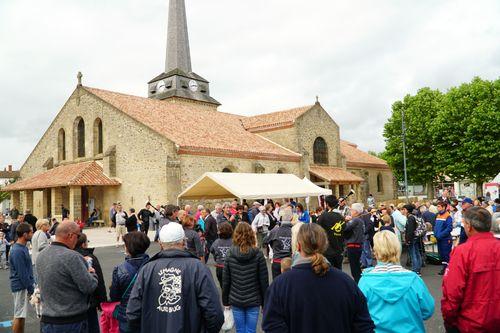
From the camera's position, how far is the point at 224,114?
113 feet

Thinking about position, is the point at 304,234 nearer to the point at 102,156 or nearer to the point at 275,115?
the point at 102,156

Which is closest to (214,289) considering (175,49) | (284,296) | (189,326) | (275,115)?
(189,326)

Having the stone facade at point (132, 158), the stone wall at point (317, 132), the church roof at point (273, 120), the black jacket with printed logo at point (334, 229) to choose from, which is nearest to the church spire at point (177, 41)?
the church roof at point (273, 120)

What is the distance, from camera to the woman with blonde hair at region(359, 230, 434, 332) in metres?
3.08

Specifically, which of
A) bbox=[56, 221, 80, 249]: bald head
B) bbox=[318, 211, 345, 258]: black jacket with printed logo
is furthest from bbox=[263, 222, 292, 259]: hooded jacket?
bbox=[56, 221, 80, 249]: bald head

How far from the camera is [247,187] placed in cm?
1633

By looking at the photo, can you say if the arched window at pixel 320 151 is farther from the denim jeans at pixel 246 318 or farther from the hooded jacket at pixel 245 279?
the denim jeans at pixel 246 318

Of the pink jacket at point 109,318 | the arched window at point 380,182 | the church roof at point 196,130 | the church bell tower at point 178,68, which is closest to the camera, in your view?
the pink jacket at point 109,318

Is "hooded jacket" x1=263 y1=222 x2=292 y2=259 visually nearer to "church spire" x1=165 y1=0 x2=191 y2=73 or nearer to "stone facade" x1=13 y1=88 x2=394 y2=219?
"stone facade" x1=13 y1=88 x2=394 y2=219

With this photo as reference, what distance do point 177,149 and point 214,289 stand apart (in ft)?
63.4

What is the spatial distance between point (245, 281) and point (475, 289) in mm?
2335

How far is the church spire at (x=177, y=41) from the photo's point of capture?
158ft

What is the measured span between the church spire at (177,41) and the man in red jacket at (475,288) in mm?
47116

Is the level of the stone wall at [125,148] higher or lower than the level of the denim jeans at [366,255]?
higher
